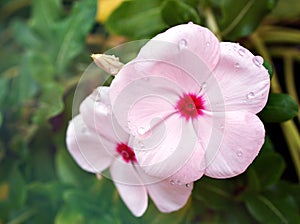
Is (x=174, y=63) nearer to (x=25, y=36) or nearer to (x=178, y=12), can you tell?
(x=178, y=12)

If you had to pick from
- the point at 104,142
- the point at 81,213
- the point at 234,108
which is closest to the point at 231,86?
the point at 234,108

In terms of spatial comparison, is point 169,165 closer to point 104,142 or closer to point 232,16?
point 104,142

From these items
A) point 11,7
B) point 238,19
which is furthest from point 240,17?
point 11,7

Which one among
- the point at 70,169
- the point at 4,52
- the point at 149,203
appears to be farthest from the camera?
the point at 4,52

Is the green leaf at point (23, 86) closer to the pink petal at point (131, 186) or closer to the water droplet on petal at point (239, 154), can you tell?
the pink petal at point (131, 186)

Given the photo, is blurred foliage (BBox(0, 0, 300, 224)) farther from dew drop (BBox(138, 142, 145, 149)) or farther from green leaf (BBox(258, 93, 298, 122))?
dew drop (BBox(138, 142, 145, 149))

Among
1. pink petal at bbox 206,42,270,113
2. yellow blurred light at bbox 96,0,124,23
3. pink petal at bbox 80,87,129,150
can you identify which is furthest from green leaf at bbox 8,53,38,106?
pink petal at bbox 206,42,270,113
